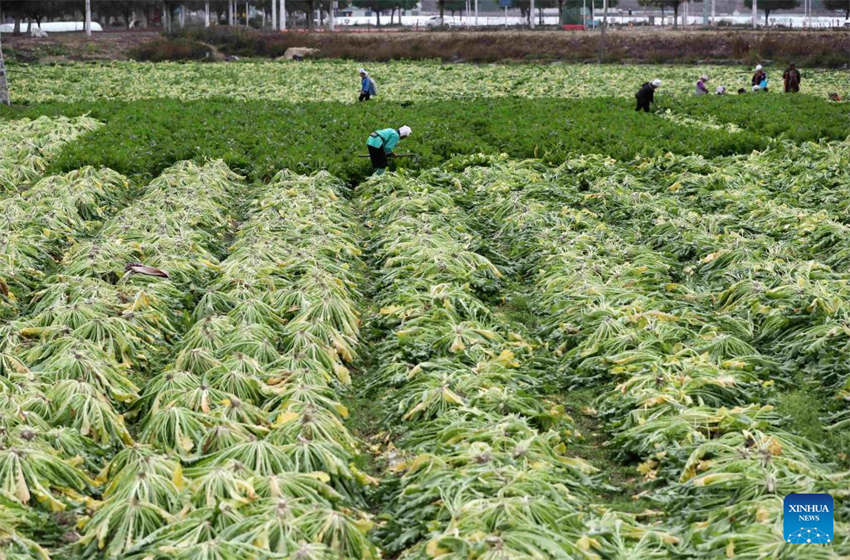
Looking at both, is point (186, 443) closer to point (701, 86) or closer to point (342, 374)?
point (342, 374)

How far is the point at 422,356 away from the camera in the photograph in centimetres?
1034

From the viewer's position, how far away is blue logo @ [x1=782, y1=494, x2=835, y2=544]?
6543 mm

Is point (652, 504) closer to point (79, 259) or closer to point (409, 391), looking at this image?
point (409, 391)

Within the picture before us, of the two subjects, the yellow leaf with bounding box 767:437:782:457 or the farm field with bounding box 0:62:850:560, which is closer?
the farm field with bounding box 0:62:850:560

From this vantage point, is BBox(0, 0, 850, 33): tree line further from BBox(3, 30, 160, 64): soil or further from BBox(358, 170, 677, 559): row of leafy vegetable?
BBox(358, 170, 677, 559): row of leafy vegetable

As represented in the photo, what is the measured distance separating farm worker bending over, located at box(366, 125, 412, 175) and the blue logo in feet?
45.5

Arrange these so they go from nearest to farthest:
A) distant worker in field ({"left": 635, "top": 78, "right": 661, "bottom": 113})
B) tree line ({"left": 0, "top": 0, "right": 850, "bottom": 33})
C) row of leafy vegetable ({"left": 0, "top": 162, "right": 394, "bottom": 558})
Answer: row of leafy vegetable ({"left": 0, "top": 162, "right": 394, "bottom": 558}) → distant worker in field ({"left": 635, "top": 78, "right": 661, "bottom": 113}) → tree line ({"left": 0, "top": 0, "right": 850, "bottom": 33})

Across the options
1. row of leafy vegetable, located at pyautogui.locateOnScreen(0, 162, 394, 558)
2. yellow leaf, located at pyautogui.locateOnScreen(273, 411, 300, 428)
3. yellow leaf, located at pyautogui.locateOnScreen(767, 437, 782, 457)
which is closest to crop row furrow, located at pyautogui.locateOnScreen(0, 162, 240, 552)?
row of leafy vegetable, located at pyautogui.locateOnScreen(0, 162, 394, 558)

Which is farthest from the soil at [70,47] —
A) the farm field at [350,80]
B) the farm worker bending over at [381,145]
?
the farm worker bending over at [381,145]

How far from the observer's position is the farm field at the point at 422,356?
7070 mm

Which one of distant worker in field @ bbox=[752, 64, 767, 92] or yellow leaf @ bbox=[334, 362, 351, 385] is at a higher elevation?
distant worker in field @ bbox=[752, 64, 767, 92]

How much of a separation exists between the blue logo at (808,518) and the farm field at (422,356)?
3.9 inches

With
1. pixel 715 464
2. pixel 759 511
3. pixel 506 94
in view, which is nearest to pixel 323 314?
pixel 715 464

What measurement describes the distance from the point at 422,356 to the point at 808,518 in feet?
14.9
